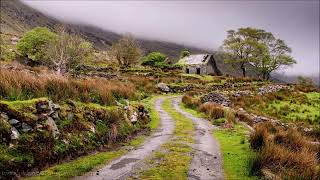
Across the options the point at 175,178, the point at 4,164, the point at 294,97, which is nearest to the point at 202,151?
the point at 175,178

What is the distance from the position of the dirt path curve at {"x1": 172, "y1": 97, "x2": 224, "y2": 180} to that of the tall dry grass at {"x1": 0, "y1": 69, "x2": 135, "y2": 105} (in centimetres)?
566

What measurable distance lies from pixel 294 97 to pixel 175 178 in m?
46.0

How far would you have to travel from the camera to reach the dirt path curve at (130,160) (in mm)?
13469

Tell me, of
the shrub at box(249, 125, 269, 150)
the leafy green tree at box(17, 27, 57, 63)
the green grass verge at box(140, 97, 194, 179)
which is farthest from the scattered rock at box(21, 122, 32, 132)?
the leafy green tree at box(17, 27, 57, 63)

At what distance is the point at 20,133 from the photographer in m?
13.8

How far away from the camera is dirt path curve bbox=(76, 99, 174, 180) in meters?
13.5

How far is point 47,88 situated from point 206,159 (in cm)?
761

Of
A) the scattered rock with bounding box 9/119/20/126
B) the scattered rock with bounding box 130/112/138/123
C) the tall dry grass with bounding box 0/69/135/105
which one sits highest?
the tall dry grass with bounding box 0/69/135/105

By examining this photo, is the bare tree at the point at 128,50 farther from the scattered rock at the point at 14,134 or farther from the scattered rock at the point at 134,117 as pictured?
the scattered rock at the point at 14,134

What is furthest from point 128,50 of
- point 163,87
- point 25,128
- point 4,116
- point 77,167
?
point 4,116

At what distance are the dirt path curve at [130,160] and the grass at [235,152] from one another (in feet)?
10.2

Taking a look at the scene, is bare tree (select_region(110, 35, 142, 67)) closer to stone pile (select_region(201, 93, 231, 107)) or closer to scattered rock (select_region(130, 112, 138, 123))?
stone pile (select_region(201, 93, 231, 107))

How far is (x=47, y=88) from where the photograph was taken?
18062 millimetres

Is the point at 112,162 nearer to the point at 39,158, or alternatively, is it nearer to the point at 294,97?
the point at 39,158
